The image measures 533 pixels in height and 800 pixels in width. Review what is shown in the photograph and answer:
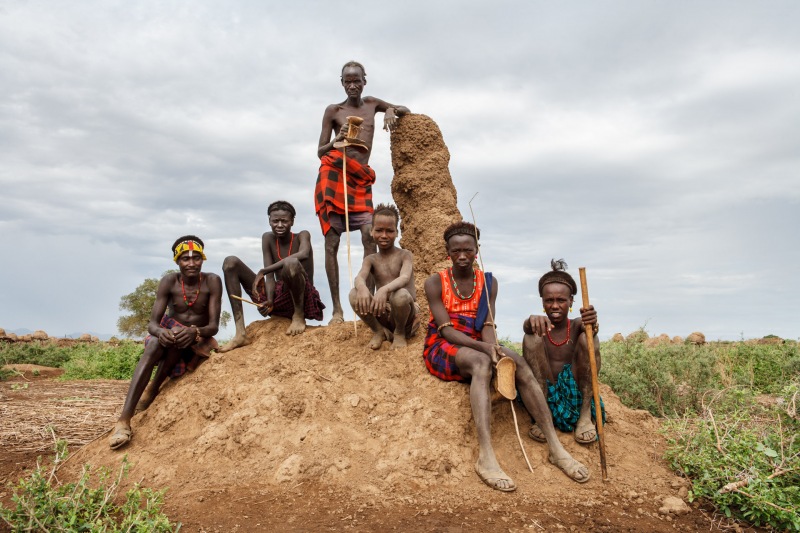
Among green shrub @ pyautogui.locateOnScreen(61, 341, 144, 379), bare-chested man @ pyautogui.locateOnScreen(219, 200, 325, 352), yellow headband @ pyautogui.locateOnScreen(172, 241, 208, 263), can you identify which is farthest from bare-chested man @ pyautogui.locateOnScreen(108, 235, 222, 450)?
green shrub @ pyautogui.locateOnScreen(61, 341, 144, 379)

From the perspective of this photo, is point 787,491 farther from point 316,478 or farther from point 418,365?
point 316,478

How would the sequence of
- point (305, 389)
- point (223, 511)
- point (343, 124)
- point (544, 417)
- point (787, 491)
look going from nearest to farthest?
point (223, 511)
point (787, 491)
point (544, 417)
point (305, 389)
point (343, 124)

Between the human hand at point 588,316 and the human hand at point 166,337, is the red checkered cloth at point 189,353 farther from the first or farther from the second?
the human hand at point 588,316

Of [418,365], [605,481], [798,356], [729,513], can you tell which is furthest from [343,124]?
[798,356]

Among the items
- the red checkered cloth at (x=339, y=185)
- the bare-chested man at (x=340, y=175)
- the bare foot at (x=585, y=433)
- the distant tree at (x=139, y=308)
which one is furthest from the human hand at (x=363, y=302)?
the distant tree at (x=139, y=308)

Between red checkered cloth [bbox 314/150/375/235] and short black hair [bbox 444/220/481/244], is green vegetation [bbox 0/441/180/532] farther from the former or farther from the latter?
red checkered cloth [bbox 314/150/375/235]

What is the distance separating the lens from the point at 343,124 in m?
5.26

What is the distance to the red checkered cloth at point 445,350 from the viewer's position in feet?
12.3

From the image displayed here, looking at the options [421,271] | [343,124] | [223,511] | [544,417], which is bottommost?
[223,511]

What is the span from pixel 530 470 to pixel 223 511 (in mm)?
1794

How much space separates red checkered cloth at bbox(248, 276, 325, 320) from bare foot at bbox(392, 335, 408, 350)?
1.02m

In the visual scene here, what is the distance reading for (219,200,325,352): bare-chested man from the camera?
4.75 metres

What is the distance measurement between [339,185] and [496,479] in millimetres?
3053

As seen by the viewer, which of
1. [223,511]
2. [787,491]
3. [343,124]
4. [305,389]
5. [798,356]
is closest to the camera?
[223,511]
